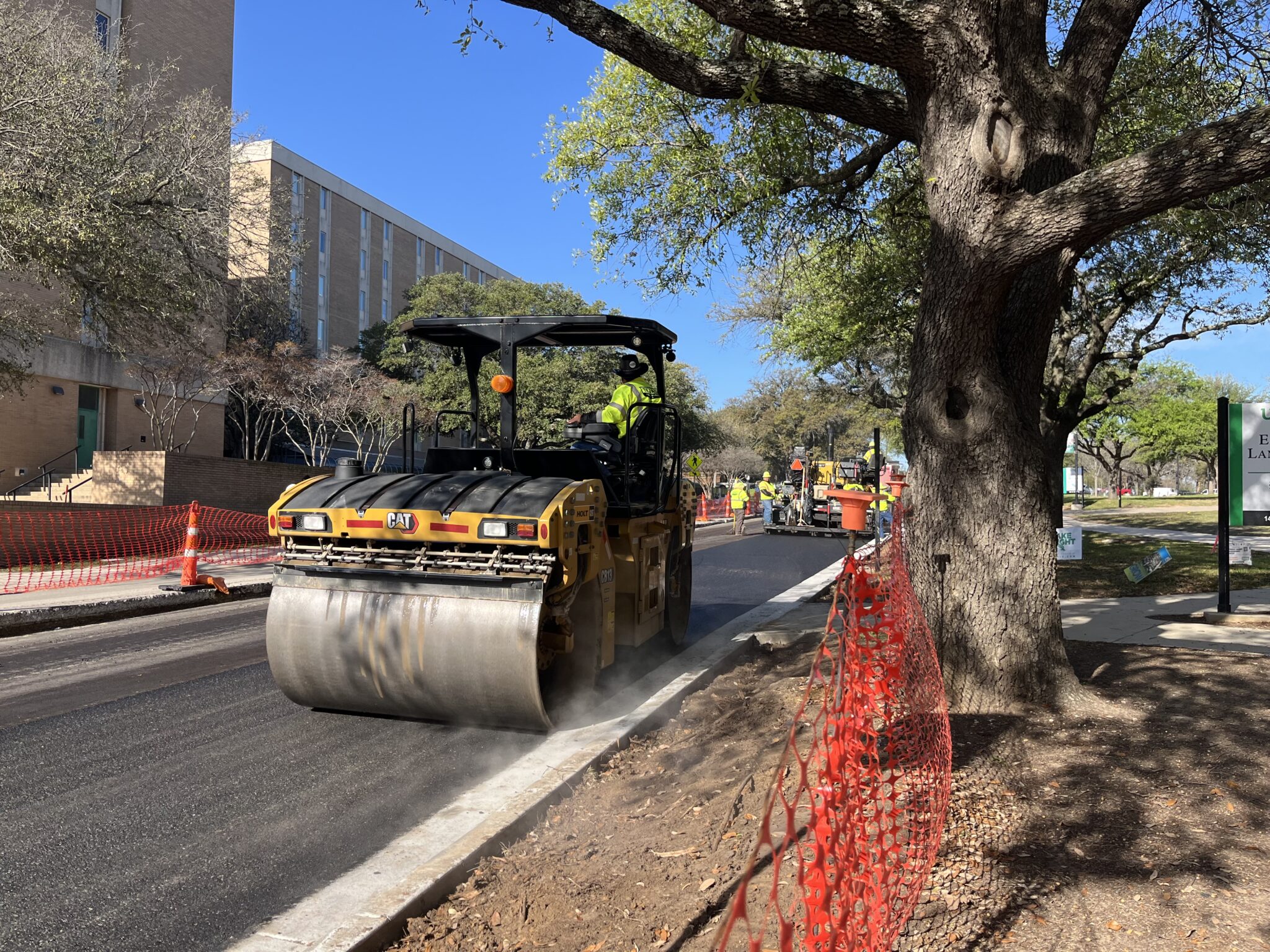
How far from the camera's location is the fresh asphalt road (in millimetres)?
3326

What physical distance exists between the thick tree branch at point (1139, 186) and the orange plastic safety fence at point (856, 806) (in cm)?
207

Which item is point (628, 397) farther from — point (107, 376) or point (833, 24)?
point (107, 376)

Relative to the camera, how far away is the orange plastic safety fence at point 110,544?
13.6 m

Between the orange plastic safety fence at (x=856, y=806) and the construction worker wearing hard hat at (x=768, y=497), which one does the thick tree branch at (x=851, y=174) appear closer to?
the orange plastic safety fence at (x=856, y=806)

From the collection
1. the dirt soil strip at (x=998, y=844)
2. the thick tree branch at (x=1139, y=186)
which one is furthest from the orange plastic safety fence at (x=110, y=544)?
the thick tree branch at (x=1139, y=186)

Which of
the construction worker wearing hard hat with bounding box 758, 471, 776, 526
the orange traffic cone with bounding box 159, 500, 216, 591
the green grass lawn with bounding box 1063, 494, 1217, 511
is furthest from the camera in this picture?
the green grass lawn with bounding box 1063, 494, 1217, 511

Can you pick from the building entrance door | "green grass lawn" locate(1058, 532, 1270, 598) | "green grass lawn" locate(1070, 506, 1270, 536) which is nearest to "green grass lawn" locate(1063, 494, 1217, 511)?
"green grass lawn" locate(1070, 506, 1270, 536)

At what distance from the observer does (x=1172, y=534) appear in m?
24.7

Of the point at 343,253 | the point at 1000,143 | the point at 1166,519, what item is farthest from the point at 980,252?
the point at 343,253

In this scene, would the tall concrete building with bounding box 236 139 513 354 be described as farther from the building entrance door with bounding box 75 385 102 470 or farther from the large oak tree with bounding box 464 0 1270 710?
the large oak tree with bounding box 464 0 1270 710

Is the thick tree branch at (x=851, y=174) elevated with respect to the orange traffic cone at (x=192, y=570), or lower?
elevated

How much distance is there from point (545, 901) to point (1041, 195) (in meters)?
4.27

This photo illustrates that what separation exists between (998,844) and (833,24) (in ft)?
14.5

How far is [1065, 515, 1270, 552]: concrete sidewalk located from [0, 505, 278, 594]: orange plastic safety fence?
19.5 metres
